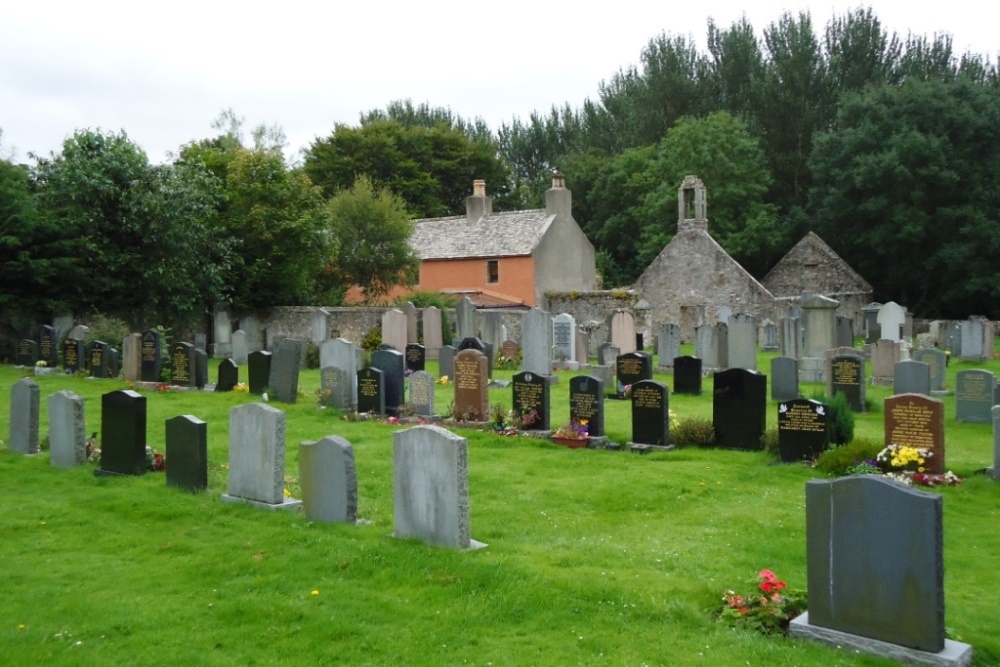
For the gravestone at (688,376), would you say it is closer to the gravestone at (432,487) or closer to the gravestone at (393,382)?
the gravestone at (393,382)

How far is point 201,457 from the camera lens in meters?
9.90

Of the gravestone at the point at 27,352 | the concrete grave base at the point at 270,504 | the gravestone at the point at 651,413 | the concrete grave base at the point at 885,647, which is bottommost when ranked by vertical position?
the concrete grave base at the point at 885,647

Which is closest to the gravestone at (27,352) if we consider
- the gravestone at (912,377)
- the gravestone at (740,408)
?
the gravestone at (740,408)

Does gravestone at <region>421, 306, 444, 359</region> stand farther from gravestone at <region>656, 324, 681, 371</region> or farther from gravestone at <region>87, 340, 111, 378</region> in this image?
gravestone at <region>87, 340, 111, 378</region>

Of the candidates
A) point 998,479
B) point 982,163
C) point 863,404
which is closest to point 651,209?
point 982,163

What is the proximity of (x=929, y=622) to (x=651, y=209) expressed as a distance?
39.7 meters

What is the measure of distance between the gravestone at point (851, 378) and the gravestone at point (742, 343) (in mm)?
4102

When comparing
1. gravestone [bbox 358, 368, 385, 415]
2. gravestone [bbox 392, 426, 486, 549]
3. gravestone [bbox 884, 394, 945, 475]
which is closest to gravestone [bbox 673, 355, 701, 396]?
gravestone [bbox 358, 368, 385, 415]

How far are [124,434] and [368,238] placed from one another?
83.7 ft

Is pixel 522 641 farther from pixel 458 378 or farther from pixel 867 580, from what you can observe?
pixel 458 378

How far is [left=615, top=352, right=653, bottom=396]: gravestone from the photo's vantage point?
18.0 meters

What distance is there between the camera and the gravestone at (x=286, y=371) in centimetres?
1706

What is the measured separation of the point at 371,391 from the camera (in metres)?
15.8

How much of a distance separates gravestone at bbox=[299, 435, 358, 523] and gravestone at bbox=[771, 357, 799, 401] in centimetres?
1056
